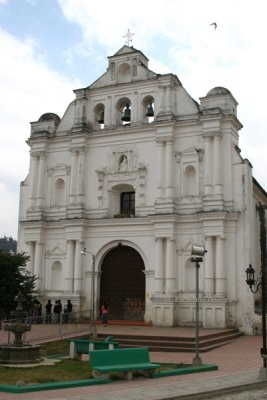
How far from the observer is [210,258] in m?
27.6

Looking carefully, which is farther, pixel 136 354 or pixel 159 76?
pixel 159 76

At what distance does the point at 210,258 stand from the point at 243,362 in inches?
417

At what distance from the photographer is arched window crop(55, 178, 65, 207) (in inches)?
1312

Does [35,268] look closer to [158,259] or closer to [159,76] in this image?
[158,259]

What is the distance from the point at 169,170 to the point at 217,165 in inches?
110

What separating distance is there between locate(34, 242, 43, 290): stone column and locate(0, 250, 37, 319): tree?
504cm

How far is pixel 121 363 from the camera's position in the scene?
43.7 feet

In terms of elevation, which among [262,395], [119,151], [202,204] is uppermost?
[119,151]

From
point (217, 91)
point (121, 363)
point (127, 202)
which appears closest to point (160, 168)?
point (127, 202)

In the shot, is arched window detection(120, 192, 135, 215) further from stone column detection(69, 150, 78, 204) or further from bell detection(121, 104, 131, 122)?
bell detection(121, 104, 131, 122)

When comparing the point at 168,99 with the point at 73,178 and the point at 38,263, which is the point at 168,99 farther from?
the point at 38,263

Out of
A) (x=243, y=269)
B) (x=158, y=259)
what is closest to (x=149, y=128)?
(x=158, y=259)

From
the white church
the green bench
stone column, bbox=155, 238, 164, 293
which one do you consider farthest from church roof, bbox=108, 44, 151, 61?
the green bench

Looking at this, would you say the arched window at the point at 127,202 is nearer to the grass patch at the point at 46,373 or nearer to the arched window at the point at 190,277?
the arched window at the point at 190,277
